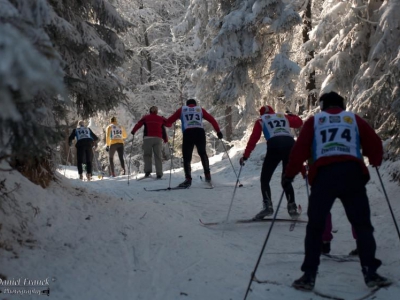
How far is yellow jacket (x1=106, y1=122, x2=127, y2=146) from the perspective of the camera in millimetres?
13883

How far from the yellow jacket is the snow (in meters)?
6.89

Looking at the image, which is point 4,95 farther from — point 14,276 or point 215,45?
point 215,45

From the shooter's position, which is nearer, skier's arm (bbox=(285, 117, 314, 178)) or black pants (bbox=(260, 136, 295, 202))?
skier's arm (bbox=(285, 117, 314, 178))

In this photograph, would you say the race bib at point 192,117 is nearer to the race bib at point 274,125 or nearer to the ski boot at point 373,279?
the race bib at point 274,125

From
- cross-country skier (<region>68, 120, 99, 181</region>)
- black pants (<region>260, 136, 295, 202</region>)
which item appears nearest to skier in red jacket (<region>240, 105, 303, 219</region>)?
black pants (<region>260, 136, 295, 202</region>)

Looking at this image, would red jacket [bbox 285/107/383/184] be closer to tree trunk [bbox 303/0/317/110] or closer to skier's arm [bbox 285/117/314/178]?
skier's arm [bbox 285/117/314/178]

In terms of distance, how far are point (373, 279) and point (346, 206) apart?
0.72m

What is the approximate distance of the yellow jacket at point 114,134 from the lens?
13883 millimetres

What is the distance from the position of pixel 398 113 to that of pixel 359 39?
562 centimetres

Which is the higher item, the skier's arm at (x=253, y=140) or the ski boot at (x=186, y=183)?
the skier's arm at (x=253, y=140)

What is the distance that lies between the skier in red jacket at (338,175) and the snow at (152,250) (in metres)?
0.31

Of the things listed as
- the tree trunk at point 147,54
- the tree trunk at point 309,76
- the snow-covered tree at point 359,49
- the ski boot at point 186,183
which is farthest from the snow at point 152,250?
the tree trunk at point 147,54

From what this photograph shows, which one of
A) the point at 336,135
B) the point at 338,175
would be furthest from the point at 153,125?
the point at 338,175

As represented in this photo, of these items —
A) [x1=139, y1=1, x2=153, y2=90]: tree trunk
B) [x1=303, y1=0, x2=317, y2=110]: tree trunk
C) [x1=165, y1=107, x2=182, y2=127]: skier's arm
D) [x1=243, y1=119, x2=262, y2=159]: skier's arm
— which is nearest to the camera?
[x1=243, y1=119, x2=262, y2=159]: skier's arm
